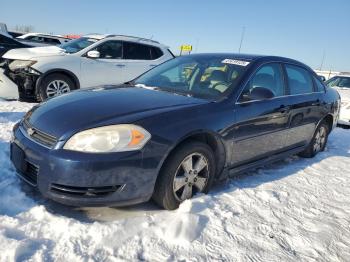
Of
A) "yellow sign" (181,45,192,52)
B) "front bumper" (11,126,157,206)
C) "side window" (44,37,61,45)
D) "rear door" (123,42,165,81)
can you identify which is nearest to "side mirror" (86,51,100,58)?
"rear door" (123,42,165,81)

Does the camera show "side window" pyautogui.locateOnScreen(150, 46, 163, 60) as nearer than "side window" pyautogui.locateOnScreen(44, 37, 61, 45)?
Yes

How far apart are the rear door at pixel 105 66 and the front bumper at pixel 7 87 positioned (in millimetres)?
1362

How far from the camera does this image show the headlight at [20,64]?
24.4 ft

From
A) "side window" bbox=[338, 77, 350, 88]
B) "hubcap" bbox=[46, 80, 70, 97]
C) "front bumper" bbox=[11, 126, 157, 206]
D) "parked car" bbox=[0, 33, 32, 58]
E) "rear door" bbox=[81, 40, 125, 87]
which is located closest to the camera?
"front bumper" bbox=[11, 126, 157, 206]

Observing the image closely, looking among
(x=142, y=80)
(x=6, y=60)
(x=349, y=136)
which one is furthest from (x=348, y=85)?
(x=6, y=60)

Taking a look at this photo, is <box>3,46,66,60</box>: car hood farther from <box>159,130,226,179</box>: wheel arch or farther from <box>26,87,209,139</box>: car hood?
<box>159,130,226,179</box>: wheel arch

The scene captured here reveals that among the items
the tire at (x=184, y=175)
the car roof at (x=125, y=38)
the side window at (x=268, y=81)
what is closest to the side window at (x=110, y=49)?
the car roof at (x=125, y=38)

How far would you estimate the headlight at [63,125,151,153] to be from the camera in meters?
2.94

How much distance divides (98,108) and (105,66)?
17.4ft

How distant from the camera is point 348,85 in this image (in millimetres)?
11078

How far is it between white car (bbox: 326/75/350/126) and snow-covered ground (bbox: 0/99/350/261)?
4.77m

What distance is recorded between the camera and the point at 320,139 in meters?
6.09

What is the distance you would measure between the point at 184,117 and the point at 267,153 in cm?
160

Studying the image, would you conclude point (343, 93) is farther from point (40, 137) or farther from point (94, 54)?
point (40, 137)
